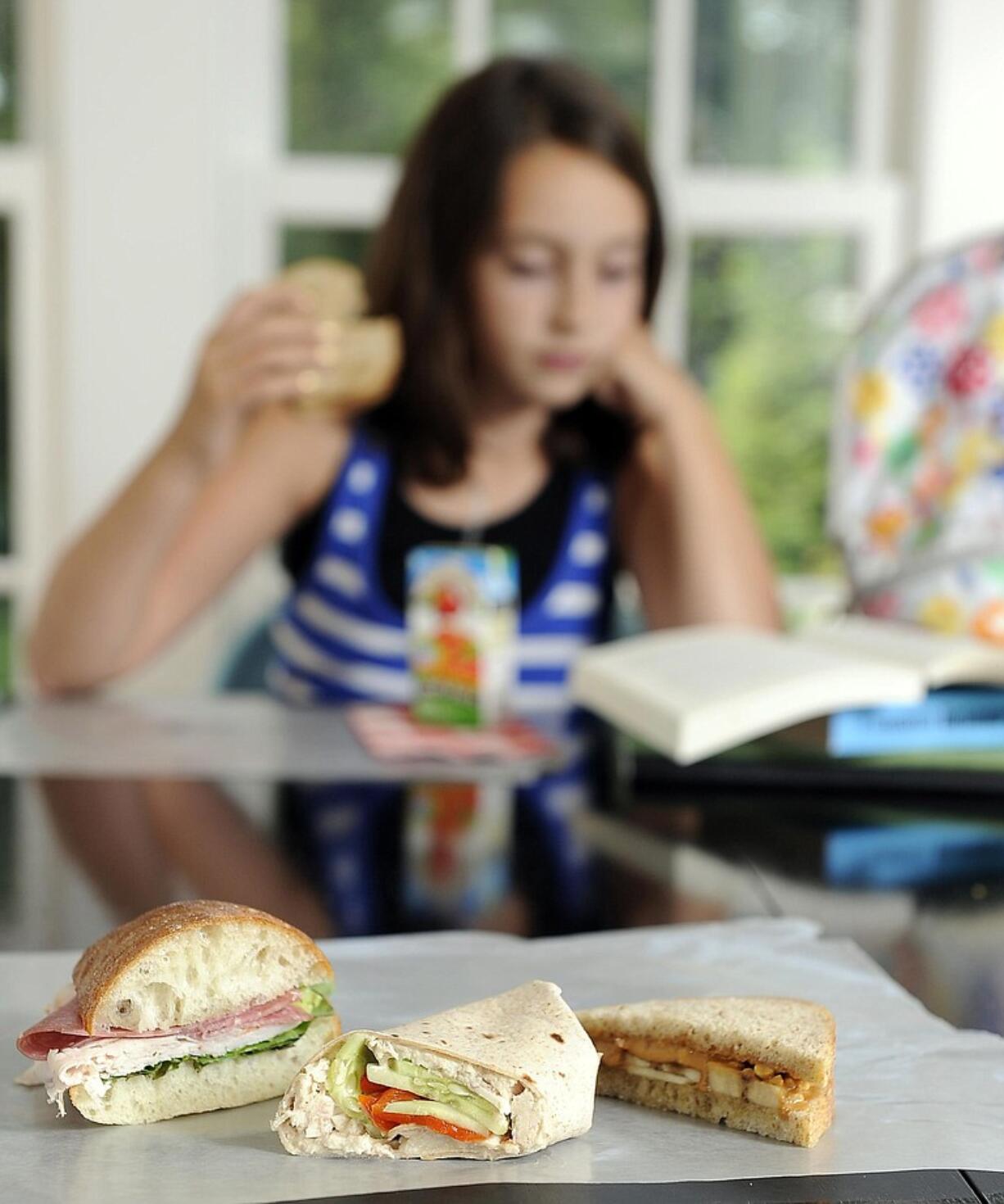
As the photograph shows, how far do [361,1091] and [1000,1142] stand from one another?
25cm

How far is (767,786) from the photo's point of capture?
4.21ft

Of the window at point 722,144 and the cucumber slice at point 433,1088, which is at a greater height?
the window at point 722,144

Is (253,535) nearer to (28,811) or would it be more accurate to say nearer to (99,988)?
(28,811)

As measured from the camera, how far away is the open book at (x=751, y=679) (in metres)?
1.20

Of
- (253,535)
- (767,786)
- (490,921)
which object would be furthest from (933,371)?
(490,921)

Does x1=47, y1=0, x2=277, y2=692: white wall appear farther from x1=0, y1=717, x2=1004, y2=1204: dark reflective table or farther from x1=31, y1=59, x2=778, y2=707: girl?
x1=0, y1=717, x2=1004, y2=1204: dark reflective table

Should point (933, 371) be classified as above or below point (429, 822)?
above

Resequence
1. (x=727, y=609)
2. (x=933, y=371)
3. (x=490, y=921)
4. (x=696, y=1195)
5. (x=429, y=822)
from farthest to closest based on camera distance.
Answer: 1. (x=727, y=609)
2. (x=933, y=371)
3. (x=429, y=822)
4. (x=490, y=921)
5. (x=696, y=1195)

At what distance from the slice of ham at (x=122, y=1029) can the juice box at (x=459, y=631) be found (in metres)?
0.77

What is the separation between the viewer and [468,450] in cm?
194

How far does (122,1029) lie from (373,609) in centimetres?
125

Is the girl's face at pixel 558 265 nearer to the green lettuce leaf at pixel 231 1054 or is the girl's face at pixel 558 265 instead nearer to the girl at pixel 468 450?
the girl at pixel 468 450

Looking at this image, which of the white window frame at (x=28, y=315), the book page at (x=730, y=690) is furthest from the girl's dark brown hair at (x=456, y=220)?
the white window frame at (x=28, y=315)

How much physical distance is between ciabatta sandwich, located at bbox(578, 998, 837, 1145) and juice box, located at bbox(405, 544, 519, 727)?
2.51ft
